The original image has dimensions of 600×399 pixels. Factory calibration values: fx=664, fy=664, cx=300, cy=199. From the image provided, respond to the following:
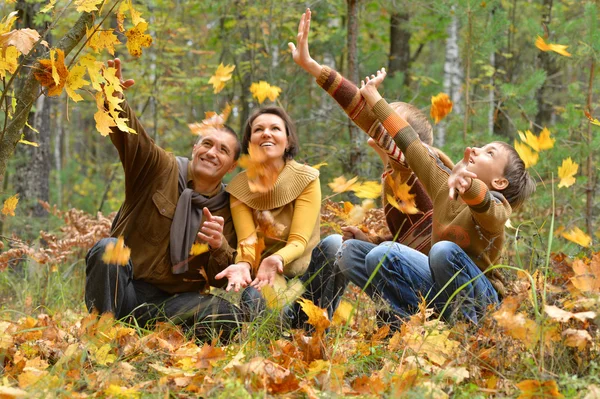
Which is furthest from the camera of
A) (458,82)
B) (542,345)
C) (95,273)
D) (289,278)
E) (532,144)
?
(458,82)

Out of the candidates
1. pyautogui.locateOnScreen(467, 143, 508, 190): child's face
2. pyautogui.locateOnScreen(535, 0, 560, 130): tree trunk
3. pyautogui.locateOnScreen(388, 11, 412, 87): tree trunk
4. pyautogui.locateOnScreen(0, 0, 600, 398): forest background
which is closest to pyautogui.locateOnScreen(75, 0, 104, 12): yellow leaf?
pyautogui.locateOnScreen(0, 0, 600, 398): forest background

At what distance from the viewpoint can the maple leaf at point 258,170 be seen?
10.7 feet

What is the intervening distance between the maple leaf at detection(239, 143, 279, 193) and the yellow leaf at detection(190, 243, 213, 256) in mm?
366

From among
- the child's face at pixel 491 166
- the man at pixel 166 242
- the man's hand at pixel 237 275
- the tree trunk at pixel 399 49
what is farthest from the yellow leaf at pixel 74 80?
the tree trunk at pixel 399 49

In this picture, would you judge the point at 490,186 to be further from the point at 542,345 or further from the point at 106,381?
the point at 106,381

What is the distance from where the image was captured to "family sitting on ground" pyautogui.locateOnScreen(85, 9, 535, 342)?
9.32 ft

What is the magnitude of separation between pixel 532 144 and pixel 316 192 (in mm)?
1089

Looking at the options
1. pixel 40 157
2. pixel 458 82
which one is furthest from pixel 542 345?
pixel 458 82

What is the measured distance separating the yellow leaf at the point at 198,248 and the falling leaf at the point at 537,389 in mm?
1629

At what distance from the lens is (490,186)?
286 cm

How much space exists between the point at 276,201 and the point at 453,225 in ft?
2.92

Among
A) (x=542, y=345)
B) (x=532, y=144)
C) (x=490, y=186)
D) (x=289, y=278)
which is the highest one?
(x=532, y=144)

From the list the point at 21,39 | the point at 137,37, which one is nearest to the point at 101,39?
the point at 137,37

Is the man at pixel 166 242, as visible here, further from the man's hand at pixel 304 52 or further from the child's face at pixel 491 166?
the child's face at pixel 491 166
